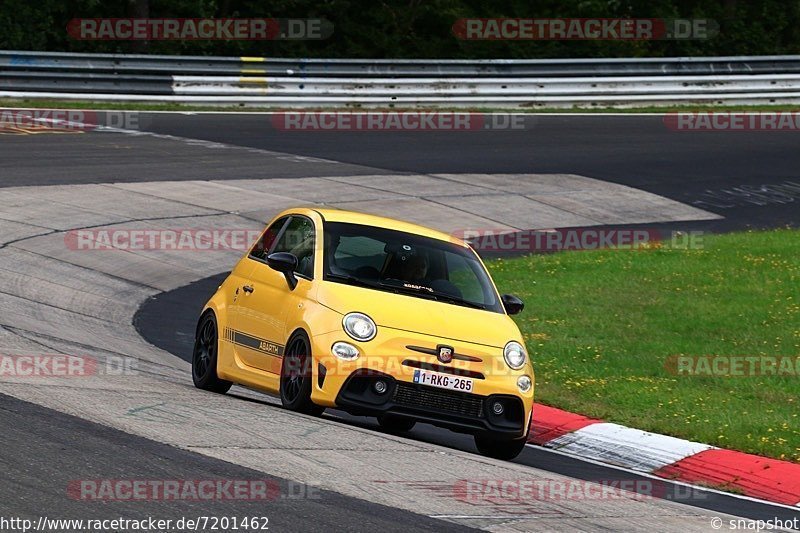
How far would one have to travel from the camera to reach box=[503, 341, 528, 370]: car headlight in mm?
10109

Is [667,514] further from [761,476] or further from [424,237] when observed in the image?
[424,237]

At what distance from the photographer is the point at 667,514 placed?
8.43 m

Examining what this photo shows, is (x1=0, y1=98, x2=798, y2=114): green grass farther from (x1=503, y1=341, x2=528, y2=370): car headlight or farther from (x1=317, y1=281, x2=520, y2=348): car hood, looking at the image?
(x1=503, y1=341, x2=528, y2=370): car headlight

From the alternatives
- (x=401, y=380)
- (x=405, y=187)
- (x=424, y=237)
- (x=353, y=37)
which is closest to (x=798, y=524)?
(x=401, y=380)

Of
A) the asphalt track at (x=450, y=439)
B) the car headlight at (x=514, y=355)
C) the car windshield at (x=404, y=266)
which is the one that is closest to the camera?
the asphalt track at (x=450, y=439)

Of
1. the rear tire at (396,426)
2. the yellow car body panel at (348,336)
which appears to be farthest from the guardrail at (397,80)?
the rear tire at (396,426)

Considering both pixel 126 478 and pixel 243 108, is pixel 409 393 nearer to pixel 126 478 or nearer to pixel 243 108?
pixel 126 478

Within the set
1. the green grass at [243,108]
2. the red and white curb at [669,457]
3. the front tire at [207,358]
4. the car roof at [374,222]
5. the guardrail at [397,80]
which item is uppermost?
the guardrail at [397,80]

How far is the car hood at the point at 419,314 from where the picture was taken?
997 centimetres

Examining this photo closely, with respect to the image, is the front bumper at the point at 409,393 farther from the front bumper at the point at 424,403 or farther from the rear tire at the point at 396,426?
the rear tire at the point at 396,426

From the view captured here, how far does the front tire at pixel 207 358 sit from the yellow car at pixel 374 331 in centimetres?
2

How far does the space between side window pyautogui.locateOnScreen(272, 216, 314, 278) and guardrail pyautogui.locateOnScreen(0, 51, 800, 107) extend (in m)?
19.4

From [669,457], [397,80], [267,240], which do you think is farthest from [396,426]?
[397,80]

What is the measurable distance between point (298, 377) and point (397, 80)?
72.6 ft
